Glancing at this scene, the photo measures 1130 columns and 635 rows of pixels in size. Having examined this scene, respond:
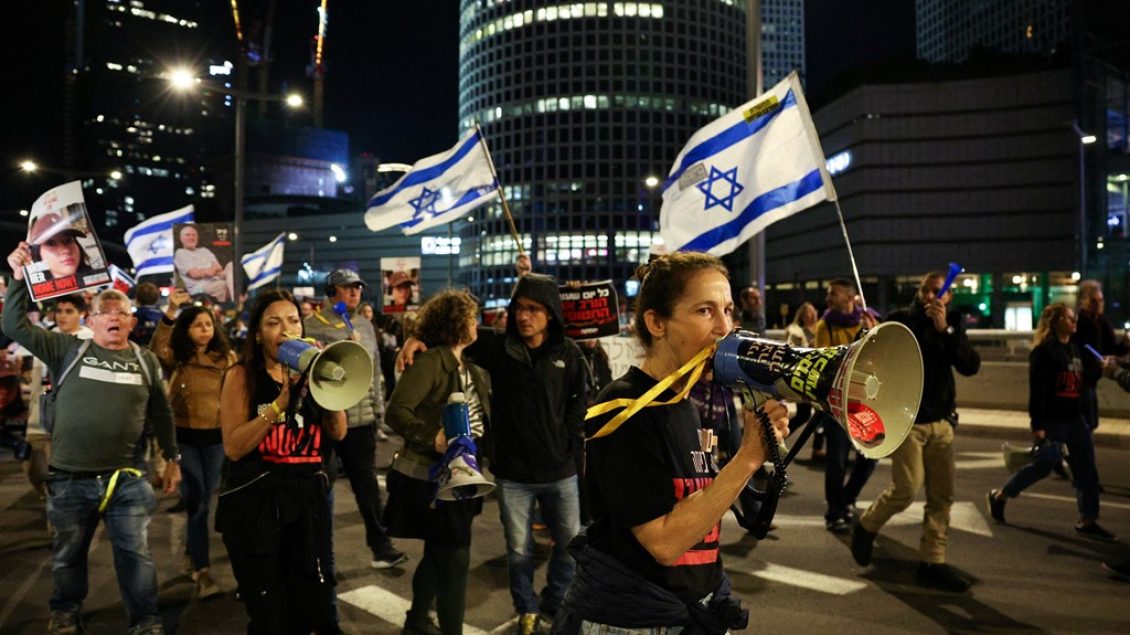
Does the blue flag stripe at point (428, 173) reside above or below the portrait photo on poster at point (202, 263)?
above

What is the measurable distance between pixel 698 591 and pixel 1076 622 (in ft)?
12.8

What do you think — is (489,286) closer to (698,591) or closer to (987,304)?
(987,304)

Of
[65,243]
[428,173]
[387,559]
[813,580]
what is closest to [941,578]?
[813,580]

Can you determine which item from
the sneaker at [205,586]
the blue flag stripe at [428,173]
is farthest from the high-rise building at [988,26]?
the sneaker at [205,586]

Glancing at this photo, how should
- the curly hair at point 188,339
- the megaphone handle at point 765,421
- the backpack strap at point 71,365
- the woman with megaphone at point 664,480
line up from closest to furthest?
the megaphone handle at point 765,421, the woman with megaphone at point 664,480, the backpack strap at point 71,365, the curly hair at point 188,339

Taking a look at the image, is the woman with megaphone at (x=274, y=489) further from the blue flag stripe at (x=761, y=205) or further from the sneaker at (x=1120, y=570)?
the sneaker at (x=1120, y=570)

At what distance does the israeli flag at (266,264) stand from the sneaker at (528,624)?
758 inches

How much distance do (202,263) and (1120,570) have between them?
40.4ft

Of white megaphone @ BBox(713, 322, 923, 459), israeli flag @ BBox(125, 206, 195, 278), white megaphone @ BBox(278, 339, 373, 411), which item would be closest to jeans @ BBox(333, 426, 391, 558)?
white megaphone @ BBox(278, 339, 373, 411)

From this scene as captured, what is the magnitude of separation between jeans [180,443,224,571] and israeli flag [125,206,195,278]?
1052 centimetres

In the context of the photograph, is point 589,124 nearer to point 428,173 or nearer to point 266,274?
point 266,274

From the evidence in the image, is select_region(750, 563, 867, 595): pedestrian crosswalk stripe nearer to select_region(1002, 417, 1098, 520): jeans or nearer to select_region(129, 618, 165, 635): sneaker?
select_region(1002, 417, 1098, 520): jeans

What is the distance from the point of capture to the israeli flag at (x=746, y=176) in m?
6.75

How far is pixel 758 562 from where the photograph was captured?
6125 millimetres
